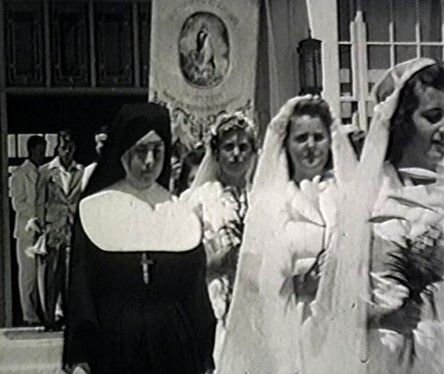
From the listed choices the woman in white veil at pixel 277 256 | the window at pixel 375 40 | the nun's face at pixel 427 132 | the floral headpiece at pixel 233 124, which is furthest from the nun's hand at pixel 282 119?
the nun's face at pixel 427 132

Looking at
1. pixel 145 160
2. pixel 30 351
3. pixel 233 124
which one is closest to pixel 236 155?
pixel 233 124

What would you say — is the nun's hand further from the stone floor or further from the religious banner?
the stone floor

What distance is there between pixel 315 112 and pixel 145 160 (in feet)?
3.25

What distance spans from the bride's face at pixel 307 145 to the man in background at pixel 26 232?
140 centimetres

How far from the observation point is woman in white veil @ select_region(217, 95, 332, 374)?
6.56 meters

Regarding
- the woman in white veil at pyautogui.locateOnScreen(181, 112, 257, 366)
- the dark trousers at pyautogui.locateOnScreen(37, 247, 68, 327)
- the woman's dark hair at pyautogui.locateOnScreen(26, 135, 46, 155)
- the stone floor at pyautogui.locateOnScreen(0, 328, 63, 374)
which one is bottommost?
the stone floor at pyautogui.locateOnScreen(0, 328, 63, 374)

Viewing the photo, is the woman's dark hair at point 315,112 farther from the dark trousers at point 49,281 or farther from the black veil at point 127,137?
the dark trousers at point 49,281

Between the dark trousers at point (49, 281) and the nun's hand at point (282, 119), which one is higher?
the nun's hand at point (282, 119)

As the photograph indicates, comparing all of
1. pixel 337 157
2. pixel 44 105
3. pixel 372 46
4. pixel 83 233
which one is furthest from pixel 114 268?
pixel 372 46

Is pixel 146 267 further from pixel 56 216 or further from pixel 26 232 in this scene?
pixel 26 232

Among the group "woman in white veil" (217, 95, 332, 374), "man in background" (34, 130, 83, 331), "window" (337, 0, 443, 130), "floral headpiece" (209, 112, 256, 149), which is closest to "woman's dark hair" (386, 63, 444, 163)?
"window" (337, 0, 443, 130)

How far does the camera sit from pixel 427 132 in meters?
6.82

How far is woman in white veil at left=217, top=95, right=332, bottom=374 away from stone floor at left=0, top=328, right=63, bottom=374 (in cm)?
92

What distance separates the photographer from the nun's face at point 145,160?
646 centimetres
